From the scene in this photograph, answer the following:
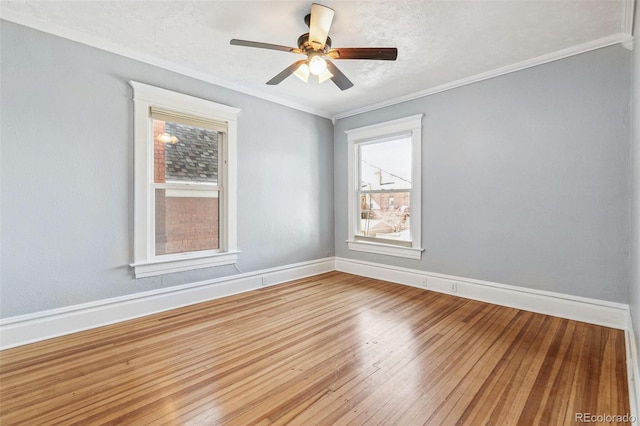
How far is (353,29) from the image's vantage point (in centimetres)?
254

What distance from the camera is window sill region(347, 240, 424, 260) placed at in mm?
4102

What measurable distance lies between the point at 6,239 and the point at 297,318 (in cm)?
260

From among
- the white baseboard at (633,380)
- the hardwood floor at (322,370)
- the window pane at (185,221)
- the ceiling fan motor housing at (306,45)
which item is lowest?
the hardwood floor at (322,370)

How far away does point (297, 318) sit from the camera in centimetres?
297

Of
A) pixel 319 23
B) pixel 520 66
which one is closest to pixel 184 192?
pixel 319 23

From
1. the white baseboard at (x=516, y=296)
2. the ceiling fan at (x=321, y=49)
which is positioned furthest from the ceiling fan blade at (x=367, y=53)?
the white baseboard at (x=516, y=296)

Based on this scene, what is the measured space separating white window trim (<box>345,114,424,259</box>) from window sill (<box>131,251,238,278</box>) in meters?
2.10

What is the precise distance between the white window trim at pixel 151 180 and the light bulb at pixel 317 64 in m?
1.64

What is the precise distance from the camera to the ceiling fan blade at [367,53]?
2.19 metres

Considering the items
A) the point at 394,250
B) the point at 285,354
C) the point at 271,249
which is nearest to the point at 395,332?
the point at 285,354

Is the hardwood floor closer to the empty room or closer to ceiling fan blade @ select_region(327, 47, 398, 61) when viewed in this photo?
the empty room

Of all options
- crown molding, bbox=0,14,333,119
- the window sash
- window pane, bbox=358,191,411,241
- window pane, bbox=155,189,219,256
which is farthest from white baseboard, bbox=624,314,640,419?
crown molding, bbox=0,14,333,119

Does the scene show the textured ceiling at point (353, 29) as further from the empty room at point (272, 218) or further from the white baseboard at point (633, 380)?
the white baseboard at point (633, 380)

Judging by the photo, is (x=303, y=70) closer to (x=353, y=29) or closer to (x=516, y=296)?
(x=353, y=29)
